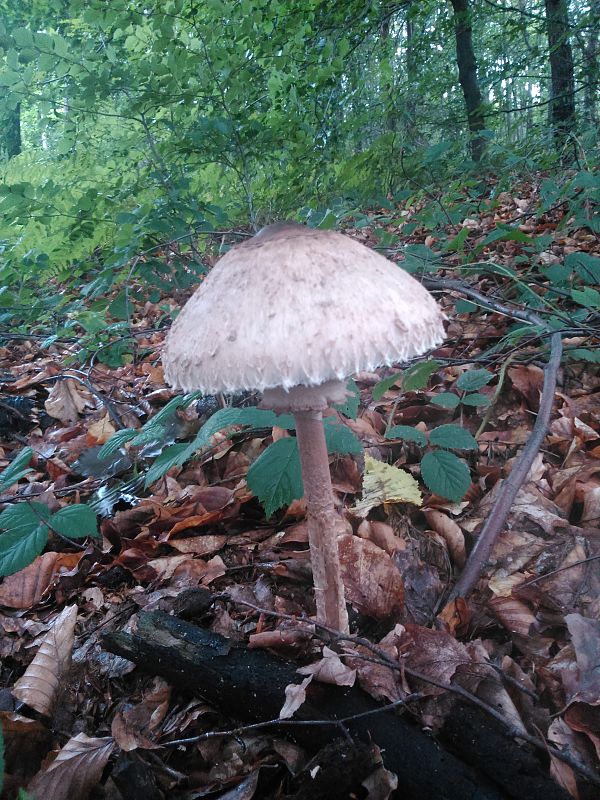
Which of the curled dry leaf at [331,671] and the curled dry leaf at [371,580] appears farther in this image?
the curled dry leaf at [371,580]

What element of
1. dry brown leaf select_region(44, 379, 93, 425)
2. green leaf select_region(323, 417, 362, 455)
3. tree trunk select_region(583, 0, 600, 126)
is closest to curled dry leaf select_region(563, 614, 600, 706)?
green leaf select_region(323, 417, 362, 455)

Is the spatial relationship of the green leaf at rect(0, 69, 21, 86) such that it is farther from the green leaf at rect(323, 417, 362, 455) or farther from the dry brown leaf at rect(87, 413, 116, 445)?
the green leaf at rect(323, 417, 362, 455)

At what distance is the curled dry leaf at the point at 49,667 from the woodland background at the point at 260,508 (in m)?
0.01

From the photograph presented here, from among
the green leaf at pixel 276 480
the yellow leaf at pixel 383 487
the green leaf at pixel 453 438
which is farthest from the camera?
the yellow leaf at pixel 383 487

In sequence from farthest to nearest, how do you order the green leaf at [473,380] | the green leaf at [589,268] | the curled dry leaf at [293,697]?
the green leaf at [589,268] → the green leaf at [473,380] → the curled dry leaf at [293,697]

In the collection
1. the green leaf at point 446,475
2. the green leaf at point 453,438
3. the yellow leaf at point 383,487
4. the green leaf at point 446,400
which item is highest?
the green leaf at point 446,400

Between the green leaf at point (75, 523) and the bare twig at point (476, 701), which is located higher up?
the green leaf at point (75, 523)

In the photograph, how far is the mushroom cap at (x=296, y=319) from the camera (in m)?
1.25

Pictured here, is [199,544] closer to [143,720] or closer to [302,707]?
[143,720]

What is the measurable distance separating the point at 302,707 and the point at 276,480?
860 millimetres

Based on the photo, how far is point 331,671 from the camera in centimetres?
167

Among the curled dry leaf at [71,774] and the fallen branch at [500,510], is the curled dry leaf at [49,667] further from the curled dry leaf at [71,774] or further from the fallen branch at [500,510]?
the fallen branch at [500,510]

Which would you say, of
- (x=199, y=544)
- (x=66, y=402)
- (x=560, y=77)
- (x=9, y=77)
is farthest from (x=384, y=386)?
(x=560, y=77)

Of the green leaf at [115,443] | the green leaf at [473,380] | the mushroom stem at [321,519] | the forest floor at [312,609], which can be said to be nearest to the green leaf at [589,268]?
the forest floor at [312,609]
